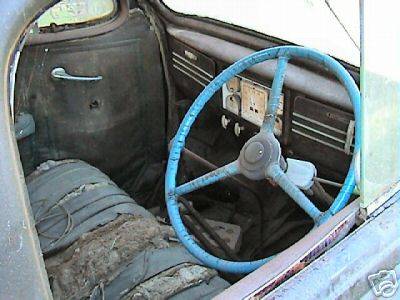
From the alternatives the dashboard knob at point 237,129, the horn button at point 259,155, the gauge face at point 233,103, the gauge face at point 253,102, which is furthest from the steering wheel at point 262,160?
the dashboard knob at point 237,129

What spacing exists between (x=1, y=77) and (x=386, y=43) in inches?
31.3

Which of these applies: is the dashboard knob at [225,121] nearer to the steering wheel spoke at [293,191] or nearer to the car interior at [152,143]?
the car interior at [152,143]

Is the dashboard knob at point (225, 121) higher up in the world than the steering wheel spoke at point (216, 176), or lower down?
lower down

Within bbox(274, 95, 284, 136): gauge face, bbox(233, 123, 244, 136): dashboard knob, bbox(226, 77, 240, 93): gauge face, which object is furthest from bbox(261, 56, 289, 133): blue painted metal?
bbox(233, 123, 244, 136): dashboard knob

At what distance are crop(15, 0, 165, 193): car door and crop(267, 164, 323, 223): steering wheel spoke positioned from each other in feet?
3.81

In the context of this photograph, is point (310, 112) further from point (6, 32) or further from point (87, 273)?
point (6, 32)

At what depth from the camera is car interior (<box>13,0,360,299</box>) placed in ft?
6.47

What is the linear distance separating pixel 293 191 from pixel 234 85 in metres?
0.76

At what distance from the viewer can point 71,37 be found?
267cm

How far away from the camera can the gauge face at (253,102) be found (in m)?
2.31

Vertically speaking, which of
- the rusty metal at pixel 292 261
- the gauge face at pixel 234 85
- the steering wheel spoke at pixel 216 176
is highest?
the rusty metal at pixel 292 261

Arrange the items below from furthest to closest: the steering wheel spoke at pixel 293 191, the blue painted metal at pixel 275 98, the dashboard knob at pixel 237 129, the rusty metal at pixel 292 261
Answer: the dashboard knob at pixel 237 129 → the blue painted metal at pixel 275 98 → the steering wheel spoke at pixel 293 191 → the rusty metal at pixel 292 261

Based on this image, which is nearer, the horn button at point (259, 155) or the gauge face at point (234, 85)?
the horn button at point (259, 155)

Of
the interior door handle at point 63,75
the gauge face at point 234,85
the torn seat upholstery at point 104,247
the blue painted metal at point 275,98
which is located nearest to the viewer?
the torn seat upholstery at point 104,247
